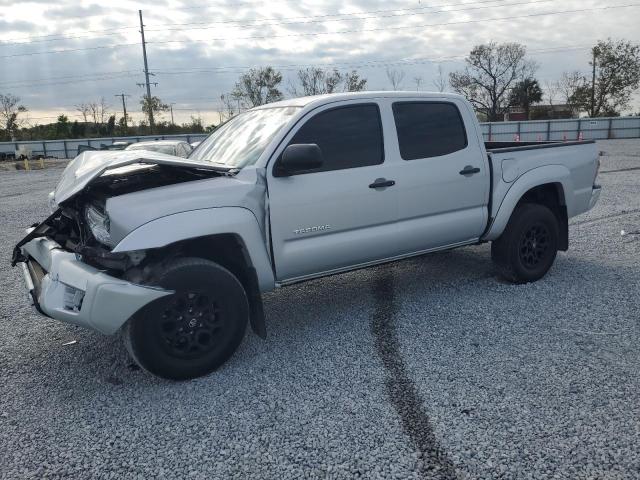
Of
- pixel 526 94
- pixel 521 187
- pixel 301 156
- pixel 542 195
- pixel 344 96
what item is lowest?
pixel 542 195

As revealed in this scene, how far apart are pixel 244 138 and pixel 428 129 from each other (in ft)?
5.35

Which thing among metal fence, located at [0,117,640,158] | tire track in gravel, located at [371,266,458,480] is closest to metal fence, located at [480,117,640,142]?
metal fence, located at [0,117,640,158]

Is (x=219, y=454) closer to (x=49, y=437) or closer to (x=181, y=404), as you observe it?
(x=181, y=404)

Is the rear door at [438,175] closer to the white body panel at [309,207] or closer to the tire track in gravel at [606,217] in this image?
the white body panel at [309,207]

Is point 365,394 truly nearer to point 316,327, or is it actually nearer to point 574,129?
point 316,327

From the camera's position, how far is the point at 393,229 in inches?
179

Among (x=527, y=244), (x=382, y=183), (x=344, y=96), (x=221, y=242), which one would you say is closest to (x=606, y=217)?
(x=527, y=244)

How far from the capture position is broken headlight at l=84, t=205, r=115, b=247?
353 centimetres

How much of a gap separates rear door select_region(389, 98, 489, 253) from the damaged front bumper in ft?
7.26

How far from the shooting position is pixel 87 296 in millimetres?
3301

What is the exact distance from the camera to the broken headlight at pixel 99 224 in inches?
139

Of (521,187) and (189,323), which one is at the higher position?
(521,187)

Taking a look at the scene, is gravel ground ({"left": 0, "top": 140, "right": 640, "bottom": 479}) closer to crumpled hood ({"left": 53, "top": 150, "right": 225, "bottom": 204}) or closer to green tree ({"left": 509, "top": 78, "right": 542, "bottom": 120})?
crumpled hood ({"left": 53, "top": 150, "right": 225, "bottom": 204})

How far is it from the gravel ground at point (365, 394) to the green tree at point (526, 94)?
56.3 metres
